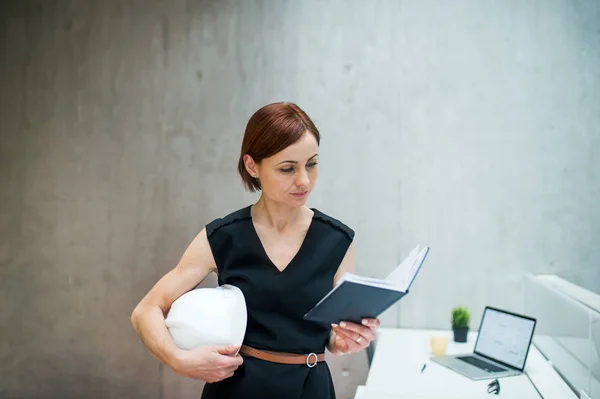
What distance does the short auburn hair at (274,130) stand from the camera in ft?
6.04

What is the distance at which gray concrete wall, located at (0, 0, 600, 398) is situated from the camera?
3.02 metres

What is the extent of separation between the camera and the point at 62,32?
340 centimetres

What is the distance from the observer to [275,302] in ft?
6.13

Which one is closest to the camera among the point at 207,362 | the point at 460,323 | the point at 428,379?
the point at 207,362

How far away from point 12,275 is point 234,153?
145 centimetres

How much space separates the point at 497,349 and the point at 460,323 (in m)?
0.25

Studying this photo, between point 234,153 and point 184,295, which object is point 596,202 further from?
point 184,295

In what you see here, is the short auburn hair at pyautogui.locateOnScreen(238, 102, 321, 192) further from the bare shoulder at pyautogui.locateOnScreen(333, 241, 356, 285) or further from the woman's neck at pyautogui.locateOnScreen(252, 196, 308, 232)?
the bare shoulder at pyautogui.locateOnScreen(333, 241, 356, 285)

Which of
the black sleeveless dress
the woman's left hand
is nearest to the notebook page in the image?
the woman's left hand

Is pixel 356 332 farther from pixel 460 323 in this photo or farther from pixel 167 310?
pixel 460 323

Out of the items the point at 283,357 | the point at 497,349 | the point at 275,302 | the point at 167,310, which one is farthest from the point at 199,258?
the point at 497,349

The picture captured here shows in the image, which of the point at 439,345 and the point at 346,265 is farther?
the point at 439,345

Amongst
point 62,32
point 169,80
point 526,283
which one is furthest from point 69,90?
point 526,283

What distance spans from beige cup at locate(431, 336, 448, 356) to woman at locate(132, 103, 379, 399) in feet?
2.98
